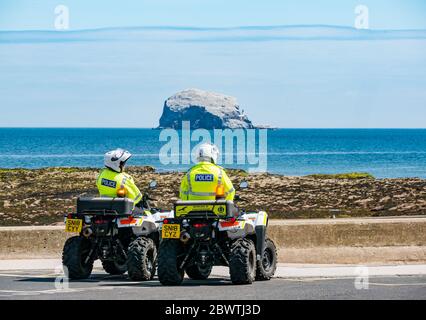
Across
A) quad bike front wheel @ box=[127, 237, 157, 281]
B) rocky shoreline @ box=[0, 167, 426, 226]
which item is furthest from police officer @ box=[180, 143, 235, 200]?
rocky shoreline @ box=[0, 167, 426, 226]

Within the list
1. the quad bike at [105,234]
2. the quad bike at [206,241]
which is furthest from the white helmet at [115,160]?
the quad bike at [206,241]

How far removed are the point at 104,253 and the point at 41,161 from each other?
3619 inches

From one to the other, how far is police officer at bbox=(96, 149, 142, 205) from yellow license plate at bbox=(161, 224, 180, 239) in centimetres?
176

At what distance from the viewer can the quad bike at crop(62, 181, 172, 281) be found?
61.6 ft

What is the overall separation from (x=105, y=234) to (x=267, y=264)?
9.17ft

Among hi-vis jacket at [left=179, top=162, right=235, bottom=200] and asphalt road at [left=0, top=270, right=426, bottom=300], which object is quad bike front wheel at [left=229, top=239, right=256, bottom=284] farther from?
hi-vis jacket at [left=179, top=162, right=235, bottom=200]

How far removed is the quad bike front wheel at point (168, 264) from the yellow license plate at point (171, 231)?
189 millimetres

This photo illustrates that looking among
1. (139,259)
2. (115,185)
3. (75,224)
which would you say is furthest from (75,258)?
(115,185)

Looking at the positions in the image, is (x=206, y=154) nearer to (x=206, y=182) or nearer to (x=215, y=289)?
(x=206, y=182)

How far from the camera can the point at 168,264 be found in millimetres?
17750

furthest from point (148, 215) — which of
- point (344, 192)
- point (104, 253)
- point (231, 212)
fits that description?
point (344, 192)

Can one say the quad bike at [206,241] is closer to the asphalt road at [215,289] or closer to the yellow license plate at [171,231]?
the yellow license plate at [171,231]

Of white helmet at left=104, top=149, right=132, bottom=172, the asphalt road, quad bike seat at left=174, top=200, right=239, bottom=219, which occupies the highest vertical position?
white helmet at left=104, top=149, right=132, bottom=172
